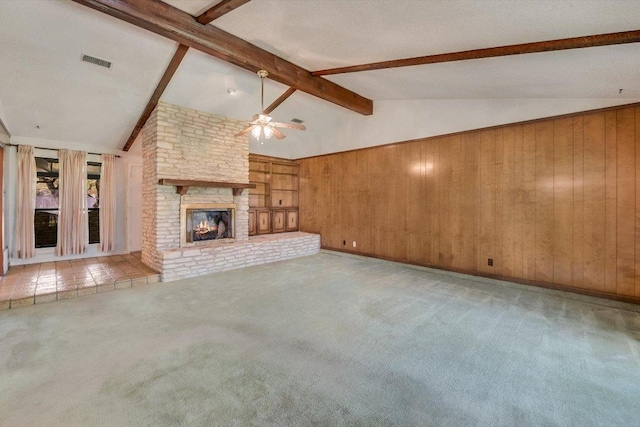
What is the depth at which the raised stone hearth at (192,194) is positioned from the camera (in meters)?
5.01

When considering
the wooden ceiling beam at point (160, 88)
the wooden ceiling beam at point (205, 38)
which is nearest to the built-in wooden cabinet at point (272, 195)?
the wooden ceiling beam at point (160, 88)

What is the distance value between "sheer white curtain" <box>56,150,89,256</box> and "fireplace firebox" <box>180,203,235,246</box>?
2.68 metres

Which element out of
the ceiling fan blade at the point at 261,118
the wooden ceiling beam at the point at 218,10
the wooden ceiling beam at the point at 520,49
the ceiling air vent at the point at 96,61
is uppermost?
the wooden ceiling beam at the point at 218,10

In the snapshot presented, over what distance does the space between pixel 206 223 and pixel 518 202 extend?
581cm

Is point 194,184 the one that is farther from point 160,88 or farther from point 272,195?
point 272,195

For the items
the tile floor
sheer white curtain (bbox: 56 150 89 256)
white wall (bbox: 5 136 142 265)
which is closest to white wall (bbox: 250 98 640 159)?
→ white wall (bbox: 5 136 142 265)

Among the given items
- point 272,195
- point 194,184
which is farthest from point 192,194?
point 272,195

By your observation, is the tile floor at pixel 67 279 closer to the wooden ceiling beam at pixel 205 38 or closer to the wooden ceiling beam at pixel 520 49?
the wooden ceiling beam at pixel 205 38

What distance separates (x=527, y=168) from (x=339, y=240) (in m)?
4.25

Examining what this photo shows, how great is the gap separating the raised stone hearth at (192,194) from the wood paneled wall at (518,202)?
2779 mm

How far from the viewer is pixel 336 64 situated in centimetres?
414

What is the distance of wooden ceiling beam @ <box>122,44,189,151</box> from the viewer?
12.3 feet

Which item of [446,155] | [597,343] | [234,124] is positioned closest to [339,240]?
[446,155]

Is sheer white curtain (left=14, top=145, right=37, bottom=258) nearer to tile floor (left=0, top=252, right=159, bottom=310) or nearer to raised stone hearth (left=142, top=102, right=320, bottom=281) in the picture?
tile floor (left=0, top=252, right=159, bottom=310)
